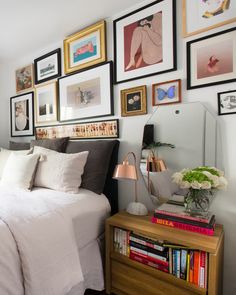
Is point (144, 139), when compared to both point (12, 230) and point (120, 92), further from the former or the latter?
point (12, 230)

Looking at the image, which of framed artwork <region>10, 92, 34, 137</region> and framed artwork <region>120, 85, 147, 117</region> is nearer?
framed artwork <region>120, 85, 147, 117</region>

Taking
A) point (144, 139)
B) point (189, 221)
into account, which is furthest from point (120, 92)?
point (189, 221)

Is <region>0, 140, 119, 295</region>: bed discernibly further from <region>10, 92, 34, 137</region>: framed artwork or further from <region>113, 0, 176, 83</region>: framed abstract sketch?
<region>10, 92, 34, 137</region>: framed artwork

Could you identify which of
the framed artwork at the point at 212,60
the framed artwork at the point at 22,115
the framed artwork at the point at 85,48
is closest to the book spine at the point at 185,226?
the framed artwork at the point at 212,60

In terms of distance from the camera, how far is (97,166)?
5.87ft

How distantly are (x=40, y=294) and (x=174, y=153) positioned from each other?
1.25 meters

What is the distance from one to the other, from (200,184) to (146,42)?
127cm

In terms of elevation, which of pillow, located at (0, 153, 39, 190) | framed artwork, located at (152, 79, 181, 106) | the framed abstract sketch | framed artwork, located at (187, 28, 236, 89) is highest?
the framed abstract sketch

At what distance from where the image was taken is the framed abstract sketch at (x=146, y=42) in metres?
1.60

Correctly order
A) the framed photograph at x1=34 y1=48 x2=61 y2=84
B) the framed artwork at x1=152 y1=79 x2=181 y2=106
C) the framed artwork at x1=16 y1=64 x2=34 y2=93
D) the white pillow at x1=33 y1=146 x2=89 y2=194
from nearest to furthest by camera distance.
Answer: the framed artwork at x1=152 y1=79 x2=181 y2=106 < the white pillow at x1=33 y1=146 x2=89 y2=194 < the framed photograph at x1=34 y1=48 x2=61 y2=84 < the framed artwork at x1=16 y1=64 x2=34 y2=93

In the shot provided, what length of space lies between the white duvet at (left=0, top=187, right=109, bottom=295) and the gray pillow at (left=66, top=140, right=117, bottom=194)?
261mm

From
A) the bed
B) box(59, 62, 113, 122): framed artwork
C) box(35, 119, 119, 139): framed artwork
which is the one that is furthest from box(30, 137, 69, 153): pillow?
the bed

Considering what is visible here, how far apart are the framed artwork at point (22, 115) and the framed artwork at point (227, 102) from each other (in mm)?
2338

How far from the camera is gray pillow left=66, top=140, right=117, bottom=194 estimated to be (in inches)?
69.3
